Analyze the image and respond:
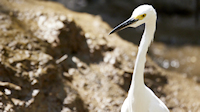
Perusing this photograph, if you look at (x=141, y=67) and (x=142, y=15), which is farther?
(x=141, y=67)

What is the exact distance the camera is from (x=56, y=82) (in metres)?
4.18

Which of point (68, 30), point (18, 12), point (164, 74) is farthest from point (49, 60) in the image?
point (164, 74)

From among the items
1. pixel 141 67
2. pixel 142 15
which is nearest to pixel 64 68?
pixel 141 67

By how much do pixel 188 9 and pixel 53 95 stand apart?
6.42m

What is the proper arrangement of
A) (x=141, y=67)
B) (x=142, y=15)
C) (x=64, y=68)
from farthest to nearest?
1. (x=64, y=68)
2. (x=141, y=67)
3. (x=142, y=15)

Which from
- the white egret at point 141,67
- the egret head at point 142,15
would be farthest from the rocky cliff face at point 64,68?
the egret head at point 142,15

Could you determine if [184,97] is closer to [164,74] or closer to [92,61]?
[164,74]

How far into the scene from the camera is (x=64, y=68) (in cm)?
447

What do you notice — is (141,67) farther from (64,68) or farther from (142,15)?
(64,68)

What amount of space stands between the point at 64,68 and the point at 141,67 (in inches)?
77.5

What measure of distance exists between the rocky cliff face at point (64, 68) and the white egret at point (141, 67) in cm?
117

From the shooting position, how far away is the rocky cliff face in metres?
3.81

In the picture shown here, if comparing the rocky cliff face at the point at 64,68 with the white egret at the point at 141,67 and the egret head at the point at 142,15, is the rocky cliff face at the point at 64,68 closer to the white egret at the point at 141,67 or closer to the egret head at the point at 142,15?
the white egret at the point at 141,67

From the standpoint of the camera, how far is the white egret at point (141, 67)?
2754mm
